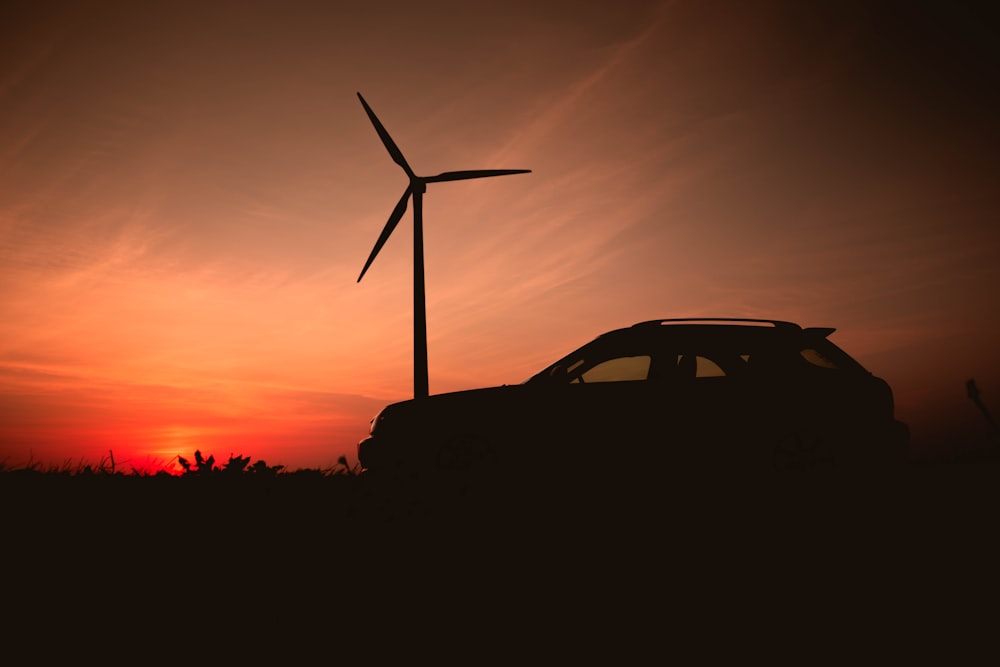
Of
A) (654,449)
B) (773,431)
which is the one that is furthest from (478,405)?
(773,431)

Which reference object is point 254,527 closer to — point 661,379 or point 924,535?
point 661,379

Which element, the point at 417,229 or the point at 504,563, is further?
the point at 417,229

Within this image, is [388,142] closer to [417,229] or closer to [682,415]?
[417,229]

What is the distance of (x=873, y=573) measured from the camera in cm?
525

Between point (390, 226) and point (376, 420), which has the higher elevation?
point (390, 226)

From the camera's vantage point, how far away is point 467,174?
19.6 m

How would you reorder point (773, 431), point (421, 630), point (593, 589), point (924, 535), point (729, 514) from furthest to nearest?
point (773, 431) < point (729, 514) < point (924, 535) < point (593, 589) < point (421, 630)

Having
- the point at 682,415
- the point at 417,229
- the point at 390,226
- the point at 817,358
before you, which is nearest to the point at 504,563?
the point at 682,415

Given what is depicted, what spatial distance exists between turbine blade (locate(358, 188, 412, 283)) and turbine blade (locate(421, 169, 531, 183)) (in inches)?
32.1

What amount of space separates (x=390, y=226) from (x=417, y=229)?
6.94ft

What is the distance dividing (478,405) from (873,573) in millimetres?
3892

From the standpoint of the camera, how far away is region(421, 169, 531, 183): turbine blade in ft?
63.4

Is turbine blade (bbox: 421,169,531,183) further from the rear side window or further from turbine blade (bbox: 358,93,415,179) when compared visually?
the rear side window

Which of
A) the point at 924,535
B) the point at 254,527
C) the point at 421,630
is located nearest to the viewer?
the point at 421,630
